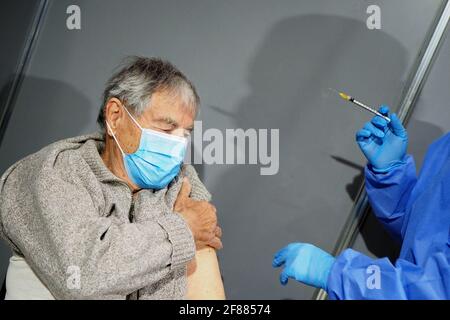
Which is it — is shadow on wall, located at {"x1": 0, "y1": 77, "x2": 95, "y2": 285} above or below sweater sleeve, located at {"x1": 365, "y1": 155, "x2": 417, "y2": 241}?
below

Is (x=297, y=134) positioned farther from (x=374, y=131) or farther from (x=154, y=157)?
(x=154, y=157)

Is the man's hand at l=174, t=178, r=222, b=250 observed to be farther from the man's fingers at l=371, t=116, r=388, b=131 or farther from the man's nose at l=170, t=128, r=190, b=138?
the man's fingers at l=371, t=116, r=388, b=131

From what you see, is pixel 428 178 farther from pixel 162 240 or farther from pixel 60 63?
pixel 60 63

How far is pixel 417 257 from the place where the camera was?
155 centimetres

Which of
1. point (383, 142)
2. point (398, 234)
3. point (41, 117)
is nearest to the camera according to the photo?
point (383, 142)

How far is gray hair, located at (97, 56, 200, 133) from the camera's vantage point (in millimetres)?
1581

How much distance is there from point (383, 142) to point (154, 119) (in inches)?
26.6

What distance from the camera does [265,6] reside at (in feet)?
6.77

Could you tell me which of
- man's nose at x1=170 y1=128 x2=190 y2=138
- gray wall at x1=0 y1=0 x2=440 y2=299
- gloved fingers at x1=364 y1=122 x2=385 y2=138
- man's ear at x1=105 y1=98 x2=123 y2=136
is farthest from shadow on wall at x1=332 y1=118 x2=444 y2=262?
man's ear at x1=105 y1=98 x2=123 y2=136

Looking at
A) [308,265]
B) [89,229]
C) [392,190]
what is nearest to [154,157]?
[89,229]

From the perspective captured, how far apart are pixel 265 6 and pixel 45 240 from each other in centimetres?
109

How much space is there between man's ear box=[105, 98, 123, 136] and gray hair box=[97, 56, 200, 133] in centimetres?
1
